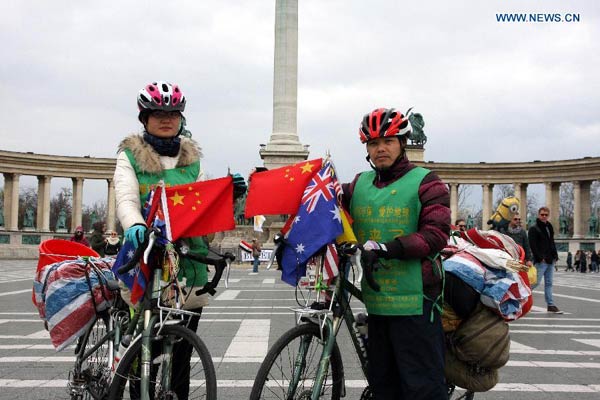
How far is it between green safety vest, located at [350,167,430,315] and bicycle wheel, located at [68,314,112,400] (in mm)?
2036

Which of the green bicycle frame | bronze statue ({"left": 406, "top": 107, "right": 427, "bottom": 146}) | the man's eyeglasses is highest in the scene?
bronze statue ({"left": 406, "top": 107, "right": 427, "bottom": 146})

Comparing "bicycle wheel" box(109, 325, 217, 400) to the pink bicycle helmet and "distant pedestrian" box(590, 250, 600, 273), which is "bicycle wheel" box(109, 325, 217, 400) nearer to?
the pink bicycle helmet

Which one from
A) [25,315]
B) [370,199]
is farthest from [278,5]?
[370,199]

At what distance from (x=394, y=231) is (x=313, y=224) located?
540mm

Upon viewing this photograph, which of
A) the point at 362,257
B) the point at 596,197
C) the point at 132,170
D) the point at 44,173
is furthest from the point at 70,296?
the point at 596,197

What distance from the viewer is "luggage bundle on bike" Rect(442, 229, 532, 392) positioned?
4.71 m

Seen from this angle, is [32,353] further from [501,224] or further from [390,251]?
[501,224]

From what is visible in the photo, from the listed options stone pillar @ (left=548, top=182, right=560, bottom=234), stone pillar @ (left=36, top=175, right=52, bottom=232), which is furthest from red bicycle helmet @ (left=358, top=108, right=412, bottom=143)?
stone pillar @ (left=36, top=175, right=52, bottom=232)

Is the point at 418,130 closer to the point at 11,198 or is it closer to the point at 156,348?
the point at 11,198

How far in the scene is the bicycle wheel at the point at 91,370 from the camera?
192 inches

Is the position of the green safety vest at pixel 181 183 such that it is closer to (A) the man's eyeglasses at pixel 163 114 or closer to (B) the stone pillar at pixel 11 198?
(A) the man's eyeglasses at pixel 163 114

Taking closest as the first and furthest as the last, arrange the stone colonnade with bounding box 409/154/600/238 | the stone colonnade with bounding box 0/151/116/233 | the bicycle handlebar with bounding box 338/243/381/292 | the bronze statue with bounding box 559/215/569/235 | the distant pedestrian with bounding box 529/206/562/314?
1. the bicycle handlebar with bounding box 338/243/381/292
2. the distant pedestrian with bounding box 529/206/562/314
3. the stone colonnade with bounding box 409/154/600/238
4. the bronze statue with bounding box 559/215/569/235
5. the stone colonnade with bounding box 0/151/116/233

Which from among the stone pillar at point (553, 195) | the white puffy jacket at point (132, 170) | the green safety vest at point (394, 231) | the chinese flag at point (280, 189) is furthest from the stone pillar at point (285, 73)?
the green safety vest at point (394, 231)

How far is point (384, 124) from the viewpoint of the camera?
4457 mm
